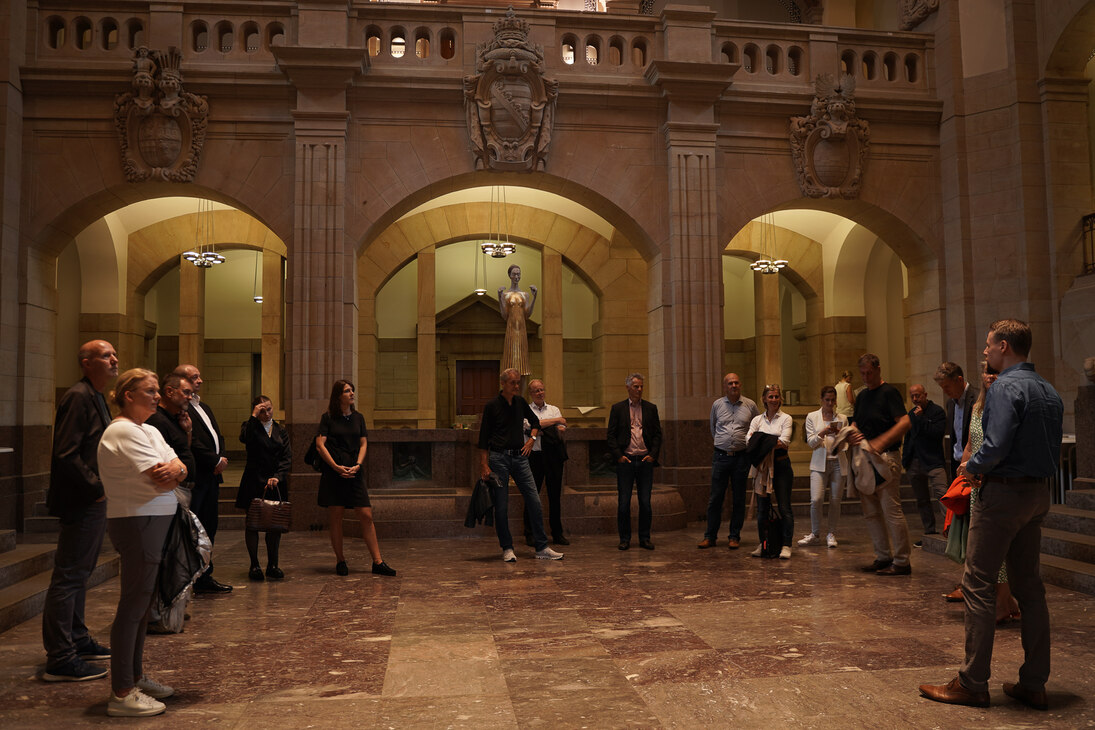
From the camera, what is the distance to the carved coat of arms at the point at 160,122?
11.2 metres

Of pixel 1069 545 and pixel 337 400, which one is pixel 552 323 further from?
pixel 1069 545

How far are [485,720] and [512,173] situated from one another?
9.26 meters

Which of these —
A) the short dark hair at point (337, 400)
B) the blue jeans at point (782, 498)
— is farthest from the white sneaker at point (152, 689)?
the blue jeans at point (782, 498)

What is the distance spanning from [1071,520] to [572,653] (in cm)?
537

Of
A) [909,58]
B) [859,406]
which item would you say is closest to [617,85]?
[909,58]

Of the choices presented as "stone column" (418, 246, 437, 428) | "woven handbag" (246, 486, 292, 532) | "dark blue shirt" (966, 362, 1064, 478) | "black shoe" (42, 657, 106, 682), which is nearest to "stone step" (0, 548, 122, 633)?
"black shoe" (42, 657, 106, 682)

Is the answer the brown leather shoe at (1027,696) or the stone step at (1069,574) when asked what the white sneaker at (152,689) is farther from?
the stone step at (1069,574)

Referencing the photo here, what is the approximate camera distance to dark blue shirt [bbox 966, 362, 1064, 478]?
4.11 m

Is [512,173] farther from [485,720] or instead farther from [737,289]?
[737,289]

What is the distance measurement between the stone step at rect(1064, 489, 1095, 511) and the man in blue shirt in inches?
183

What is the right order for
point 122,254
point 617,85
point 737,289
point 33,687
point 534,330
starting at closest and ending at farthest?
point 33,687, point 617,85, point 122,254, point 534,330, point 737,289

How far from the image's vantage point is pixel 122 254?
15.6 metres

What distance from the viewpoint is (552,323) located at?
1670 cm

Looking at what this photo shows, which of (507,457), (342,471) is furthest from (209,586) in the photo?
(507,457)
